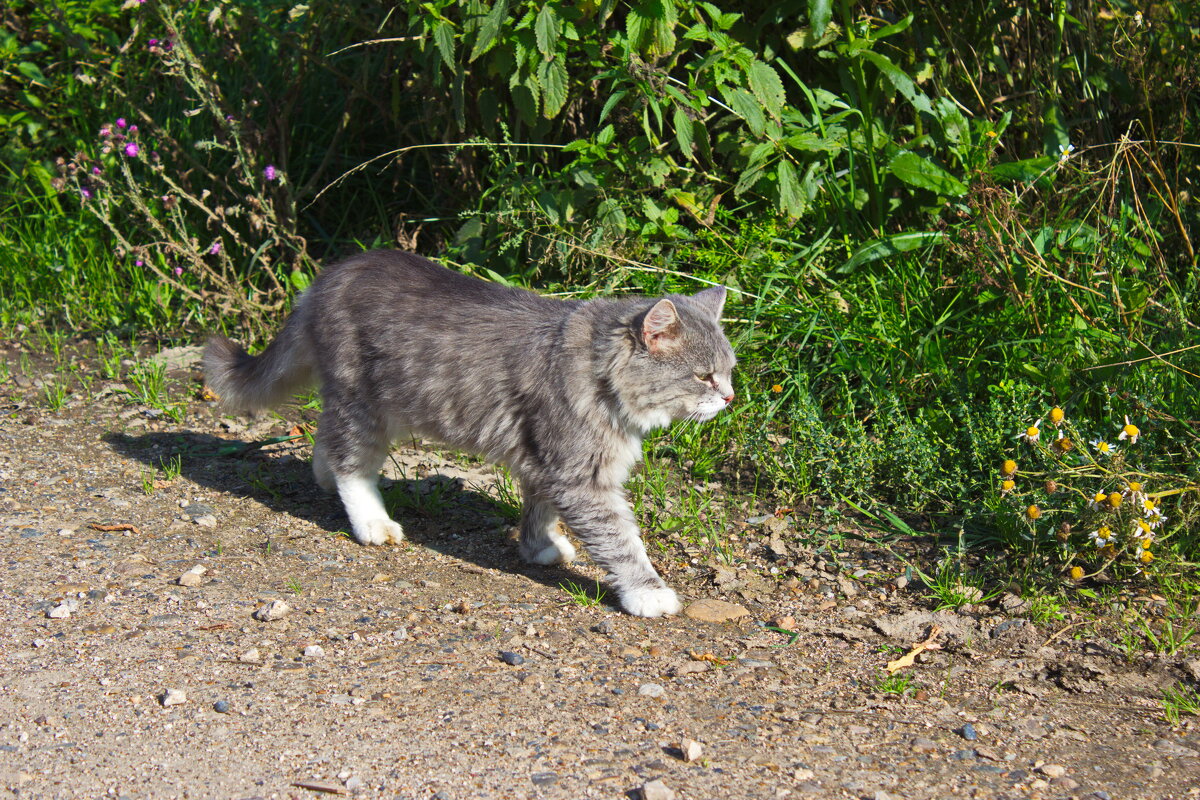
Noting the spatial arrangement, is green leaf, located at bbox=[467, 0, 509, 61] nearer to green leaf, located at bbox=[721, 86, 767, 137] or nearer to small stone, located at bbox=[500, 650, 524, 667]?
green leaf, located at bbox=[721, 86, 767, 137]

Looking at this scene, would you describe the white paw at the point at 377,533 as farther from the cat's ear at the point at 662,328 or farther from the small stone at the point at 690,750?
the small stone at the point at 690,750

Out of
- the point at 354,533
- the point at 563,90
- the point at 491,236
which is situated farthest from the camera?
the point at 491,236

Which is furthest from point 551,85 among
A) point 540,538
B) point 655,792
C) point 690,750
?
point 655,792

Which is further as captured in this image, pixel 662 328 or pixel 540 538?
pixel 540 538

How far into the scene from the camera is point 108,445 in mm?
5367

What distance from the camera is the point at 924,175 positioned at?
17.2 feet

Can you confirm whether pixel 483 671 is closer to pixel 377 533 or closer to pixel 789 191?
pixel 377 533

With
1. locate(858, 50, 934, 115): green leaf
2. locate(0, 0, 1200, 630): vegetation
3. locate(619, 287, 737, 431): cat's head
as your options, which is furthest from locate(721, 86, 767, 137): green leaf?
locate(619, 287, 737, 431): cat's head

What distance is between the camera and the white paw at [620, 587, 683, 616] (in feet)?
13.0

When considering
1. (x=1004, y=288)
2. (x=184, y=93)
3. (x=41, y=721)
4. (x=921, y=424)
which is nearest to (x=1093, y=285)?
(x=1004, y=288)

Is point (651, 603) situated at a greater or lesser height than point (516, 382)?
lesser

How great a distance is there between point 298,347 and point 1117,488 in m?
3.30

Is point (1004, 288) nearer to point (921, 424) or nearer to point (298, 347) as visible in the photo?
point (921, 424)

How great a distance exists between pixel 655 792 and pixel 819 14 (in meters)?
3.72
